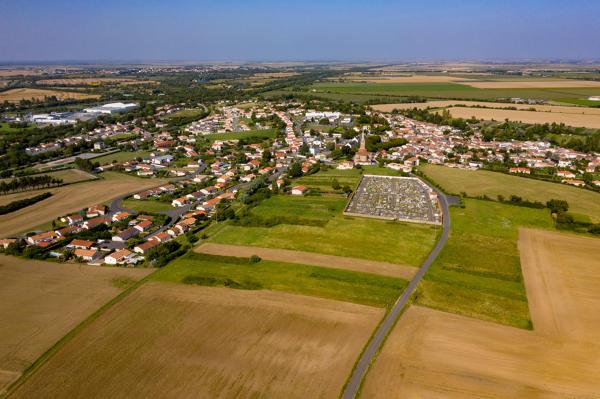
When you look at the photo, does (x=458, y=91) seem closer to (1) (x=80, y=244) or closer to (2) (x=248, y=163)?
(2) (x=248, y=163)

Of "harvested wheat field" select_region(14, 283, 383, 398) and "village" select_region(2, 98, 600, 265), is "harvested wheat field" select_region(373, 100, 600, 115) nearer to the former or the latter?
"village" select_region(2, 98, 600, 265)

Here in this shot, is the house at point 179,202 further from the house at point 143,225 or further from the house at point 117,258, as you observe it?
the house at point 117,258

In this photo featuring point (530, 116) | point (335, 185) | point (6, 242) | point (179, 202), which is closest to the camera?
point (6, 242)

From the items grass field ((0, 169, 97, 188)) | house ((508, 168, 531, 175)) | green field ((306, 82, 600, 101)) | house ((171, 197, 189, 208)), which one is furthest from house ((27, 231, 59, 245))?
green field ((306, 82, 600, 101))

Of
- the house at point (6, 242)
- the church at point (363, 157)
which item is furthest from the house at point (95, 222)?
the church at point (363, 157)

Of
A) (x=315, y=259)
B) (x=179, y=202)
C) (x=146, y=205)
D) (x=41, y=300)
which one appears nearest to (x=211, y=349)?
(x=315, y=259)

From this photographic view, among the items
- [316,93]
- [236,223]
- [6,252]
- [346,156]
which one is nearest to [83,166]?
[6,252]

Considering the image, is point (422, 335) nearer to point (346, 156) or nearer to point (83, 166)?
point (346, 156)
